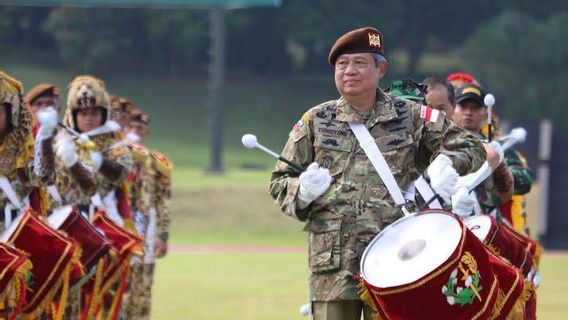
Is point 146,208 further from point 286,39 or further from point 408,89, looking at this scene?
point 286,39

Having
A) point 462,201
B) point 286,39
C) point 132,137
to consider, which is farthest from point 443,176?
point 286,39

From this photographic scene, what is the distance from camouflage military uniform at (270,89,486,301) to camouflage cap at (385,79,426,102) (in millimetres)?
1650

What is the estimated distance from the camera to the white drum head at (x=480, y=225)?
30.2 ft

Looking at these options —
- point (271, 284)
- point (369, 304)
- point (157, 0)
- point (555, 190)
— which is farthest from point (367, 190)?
point (157, 0)

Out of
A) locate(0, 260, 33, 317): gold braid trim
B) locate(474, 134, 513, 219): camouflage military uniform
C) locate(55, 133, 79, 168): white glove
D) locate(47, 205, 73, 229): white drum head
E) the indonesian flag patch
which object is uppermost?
locate(55, 133, 79, 168): white glove

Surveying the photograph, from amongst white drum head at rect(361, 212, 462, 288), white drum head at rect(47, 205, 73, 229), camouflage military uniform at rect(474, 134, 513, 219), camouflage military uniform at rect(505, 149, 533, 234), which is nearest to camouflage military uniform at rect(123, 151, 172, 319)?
white drum head at rect(47, 205, 73, 229)

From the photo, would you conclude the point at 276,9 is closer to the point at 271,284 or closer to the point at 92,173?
the point at 271,284

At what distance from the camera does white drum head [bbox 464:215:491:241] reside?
920 cm

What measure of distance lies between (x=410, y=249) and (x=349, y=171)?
58cm

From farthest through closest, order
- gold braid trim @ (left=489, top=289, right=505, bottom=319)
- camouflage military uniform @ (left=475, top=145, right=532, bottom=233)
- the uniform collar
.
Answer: camouflage military uniform @ (left=475, top=145, right=532, bottom=233)
the uniform collar
gold braid trim @ (left=489, top=289, right=505, bottom=319)

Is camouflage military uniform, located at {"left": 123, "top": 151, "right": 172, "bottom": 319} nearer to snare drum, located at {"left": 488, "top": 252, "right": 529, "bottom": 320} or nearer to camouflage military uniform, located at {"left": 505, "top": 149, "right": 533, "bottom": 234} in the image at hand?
camouflage military uniform, located at {"left": 505, "top": 149, "right": 533, "bottom": 234}

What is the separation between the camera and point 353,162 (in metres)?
7.66

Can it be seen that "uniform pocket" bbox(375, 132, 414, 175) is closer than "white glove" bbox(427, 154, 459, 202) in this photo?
No

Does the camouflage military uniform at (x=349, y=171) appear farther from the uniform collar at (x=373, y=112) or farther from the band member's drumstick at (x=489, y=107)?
the band member's drumstick at (x=489, y=107)
